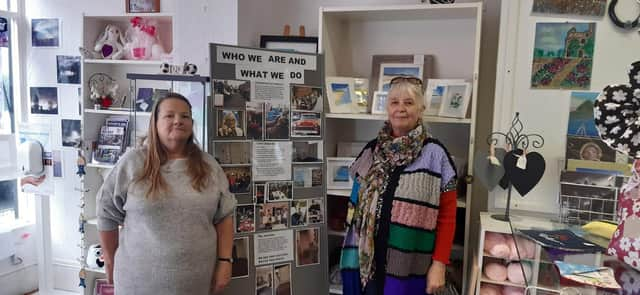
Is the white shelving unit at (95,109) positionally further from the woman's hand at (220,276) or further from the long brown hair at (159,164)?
the woman's hand at (220,276)

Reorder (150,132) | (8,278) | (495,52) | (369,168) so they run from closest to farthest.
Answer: (150,132), (369,168), (495,52), (8,278)

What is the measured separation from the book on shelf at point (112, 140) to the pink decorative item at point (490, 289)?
2.29 metres

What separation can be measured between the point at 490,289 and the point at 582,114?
34.9 inches

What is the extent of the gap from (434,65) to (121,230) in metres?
1.86

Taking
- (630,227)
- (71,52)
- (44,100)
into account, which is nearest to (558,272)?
(630,227)

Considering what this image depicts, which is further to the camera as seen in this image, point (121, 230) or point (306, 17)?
point (306, 17)

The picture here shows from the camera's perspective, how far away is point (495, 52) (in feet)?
8.14

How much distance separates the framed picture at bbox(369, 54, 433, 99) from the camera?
2588 mm

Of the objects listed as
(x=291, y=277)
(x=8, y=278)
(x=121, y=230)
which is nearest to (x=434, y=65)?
(x=291, y=277)

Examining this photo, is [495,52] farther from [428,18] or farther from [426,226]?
[426,226]

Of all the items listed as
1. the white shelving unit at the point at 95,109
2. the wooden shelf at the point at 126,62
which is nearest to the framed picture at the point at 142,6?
the white shelving unit at the point at 95,109

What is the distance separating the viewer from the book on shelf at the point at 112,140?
9.62ft

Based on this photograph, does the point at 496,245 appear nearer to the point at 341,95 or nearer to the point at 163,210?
the point at 341,95

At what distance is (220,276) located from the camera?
1923 mm
